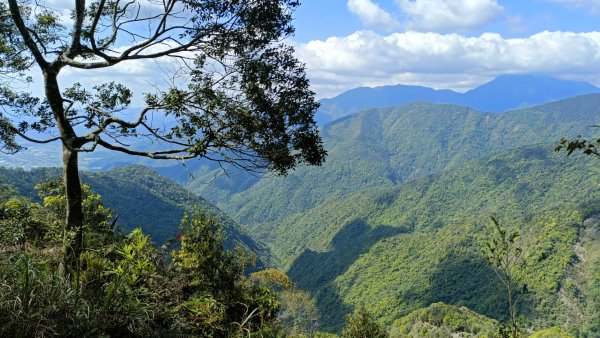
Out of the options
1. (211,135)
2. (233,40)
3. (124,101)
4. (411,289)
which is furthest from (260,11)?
(411,289)

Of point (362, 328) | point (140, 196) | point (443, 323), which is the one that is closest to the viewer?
point (362, 328)

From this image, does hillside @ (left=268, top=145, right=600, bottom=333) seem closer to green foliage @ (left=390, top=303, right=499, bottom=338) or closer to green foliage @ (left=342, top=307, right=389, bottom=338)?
green foliage @ (left=342, top=307, right=389, bottom=338)

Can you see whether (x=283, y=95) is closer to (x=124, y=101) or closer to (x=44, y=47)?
(x=124, y=101)

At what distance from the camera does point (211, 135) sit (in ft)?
24.0

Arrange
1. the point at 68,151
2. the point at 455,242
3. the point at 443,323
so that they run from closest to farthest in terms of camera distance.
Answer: the point at 68,151, the point at 443,323, the point at 455,242

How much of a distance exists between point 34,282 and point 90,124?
609 centimetres

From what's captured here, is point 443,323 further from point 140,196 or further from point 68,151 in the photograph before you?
point 140,196

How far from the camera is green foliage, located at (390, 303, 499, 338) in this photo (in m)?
55.1

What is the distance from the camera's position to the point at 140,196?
405 ft

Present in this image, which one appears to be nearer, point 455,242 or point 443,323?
point 443,323

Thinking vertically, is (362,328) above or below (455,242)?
above

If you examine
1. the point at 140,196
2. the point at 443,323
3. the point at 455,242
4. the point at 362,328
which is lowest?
the point at 455,242

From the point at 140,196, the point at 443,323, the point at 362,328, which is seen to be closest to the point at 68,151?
the point at 362,328

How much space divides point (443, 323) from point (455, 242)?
171ft
